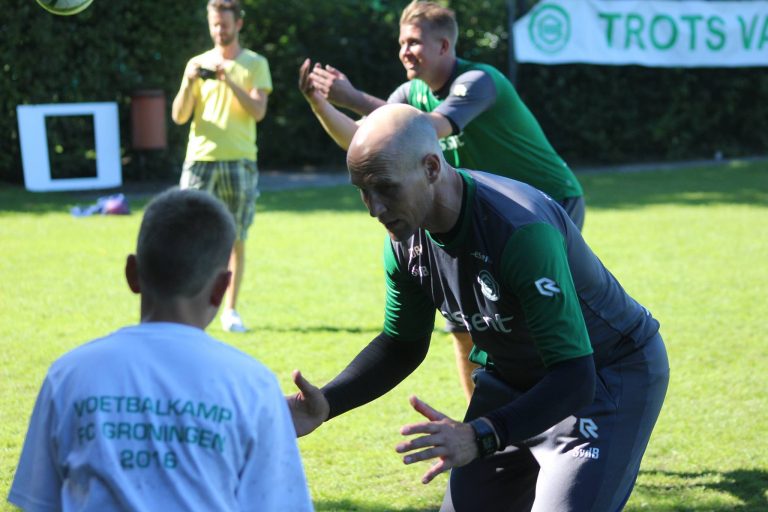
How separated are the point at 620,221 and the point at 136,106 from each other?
7.36 m

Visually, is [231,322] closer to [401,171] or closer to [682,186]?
[401,171]

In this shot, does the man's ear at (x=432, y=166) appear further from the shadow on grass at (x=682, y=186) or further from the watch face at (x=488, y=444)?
the shadow on grass at (x=682, y=186)

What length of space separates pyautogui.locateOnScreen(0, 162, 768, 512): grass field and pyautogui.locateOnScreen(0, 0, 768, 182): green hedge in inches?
69.6

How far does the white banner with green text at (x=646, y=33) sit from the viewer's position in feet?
60.1

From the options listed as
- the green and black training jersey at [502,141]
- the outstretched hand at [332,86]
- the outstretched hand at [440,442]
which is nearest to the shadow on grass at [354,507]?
the green and black training jersey at [502,141]

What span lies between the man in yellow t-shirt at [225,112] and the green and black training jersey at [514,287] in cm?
491

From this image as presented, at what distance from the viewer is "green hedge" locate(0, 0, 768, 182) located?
1558 centimetres

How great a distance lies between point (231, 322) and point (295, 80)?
436 inches

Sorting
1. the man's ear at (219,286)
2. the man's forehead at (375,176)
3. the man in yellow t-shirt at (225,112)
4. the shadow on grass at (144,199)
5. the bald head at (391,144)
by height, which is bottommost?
the shadow on grass at (144,199)

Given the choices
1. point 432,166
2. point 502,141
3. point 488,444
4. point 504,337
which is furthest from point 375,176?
point 502,141

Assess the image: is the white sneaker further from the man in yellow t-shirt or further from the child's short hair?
the child's short hair

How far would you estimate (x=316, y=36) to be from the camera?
1869 cm

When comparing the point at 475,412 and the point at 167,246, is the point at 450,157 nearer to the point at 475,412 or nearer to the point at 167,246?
the point at 475,412

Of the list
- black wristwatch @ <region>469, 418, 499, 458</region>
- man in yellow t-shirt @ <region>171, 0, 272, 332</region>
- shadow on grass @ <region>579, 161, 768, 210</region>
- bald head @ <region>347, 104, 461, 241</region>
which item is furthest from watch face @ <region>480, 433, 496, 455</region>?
shadow on grass @ <region>579, 161, 768, 210</region>
